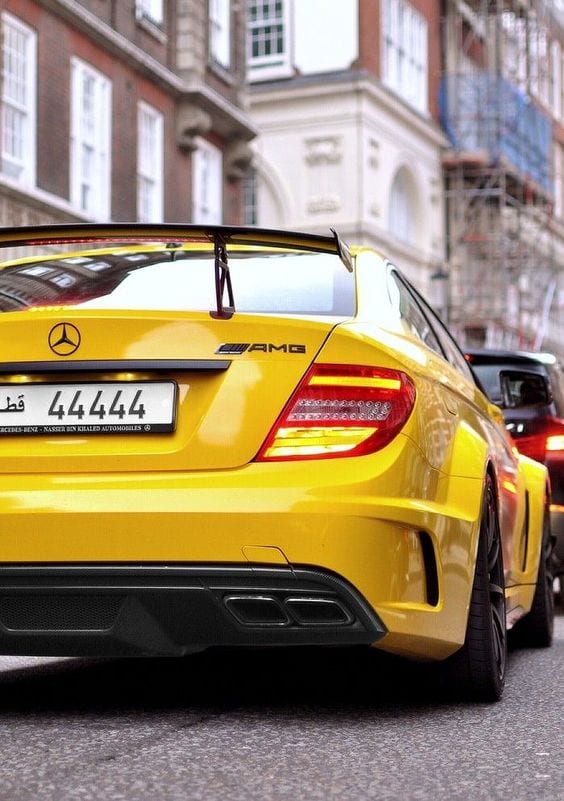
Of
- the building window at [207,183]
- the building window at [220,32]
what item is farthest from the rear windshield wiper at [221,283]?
the building window at [220,32]

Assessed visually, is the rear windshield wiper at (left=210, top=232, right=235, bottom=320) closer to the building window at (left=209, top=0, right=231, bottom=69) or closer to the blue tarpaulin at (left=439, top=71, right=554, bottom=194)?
the building window at (left=209, top=0, right=231, bottom=69)

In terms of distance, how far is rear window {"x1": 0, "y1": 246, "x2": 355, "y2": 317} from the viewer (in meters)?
4.54

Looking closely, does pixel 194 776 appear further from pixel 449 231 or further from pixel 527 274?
pixel 527 274

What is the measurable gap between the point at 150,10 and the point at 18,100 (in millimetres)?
5225

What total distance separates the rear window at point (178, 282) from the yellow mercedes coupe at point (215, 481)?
31 millimetres

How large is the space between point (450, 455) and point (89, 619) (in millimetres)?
1191

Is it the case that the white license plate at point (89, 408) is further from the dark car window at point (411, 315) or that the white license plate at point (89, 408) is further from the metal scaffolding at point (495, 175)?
the metal scaffolding at point (495, 175)

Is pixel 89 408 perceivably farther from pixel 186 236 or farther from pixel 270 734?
pixel 270 734

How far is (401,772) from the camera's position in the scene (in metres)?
3.74

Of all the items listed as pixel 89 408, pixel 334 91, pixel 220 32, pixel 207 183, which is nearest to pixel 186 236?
pixel 89 408

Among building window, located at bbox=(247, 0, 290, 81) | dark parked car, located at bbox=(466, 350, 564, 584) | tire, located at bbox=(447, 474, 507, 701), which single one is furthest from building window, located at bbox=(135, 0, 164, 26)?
tire, located at bbox=(447, 474, 507, 701)

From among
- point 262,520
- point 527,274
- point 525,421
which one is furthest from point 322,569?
point 527,274

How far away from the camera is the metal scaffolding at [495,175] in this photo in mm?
40188

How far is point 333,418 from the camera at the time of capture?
4266mm
